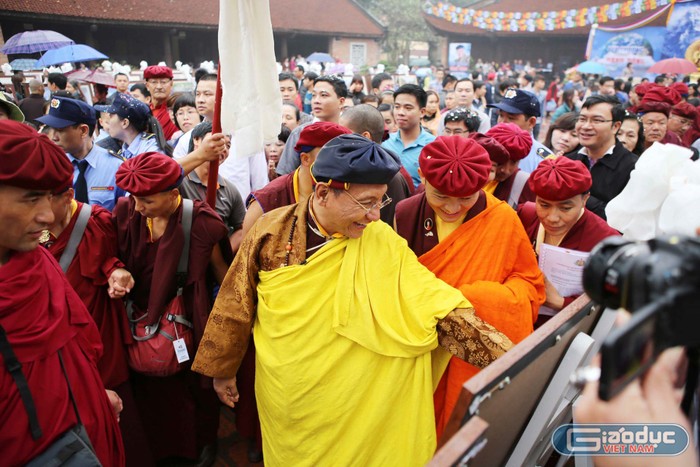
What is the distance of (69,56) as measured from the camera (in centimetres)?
952

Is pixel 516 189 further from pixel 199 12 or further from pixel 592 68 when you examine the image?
pixel 199 12

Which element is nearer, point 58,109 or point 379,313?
point 379,313

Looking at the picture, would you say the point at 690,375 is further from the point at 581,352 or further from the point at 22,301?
the point at 22,301

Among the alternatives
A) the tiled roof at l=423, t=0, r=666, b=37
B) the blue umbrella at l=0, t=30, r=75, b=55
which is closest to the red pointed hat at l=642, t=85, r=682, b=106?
the blue umbrella at l=0, t=30, r=75, b=55

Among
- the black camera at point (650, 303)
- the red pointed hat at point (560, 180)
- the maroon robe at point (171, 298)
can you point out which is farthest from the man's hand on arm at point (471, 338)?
the maroon robe at point (171, 298)

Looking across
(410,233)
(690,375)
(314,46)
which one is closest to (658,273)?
(690,375)

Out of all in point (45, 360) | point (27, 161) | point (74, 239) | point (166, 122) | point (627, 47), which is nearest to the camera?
point (27, 161)

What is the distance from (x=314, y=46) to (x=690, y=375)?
27.4 metres

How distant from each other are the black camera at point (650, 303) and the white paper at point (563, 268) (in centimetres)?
153

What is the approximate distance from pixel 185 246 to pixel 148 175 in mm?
399

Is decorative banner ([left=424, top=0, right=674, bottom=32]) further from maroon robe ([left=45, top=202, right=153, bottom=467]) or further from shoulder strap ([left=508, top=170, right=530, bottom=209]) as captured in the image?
maroon robe ([left=45, top=202, right=153, bottom=467])

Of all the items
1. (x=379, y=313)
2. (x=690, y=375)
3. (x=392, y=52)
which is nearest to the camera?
(x=690, y=375)

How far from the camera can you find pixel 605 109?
3811 mm

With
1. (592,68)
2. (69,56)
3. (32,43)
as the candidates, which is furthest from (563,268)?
(592,68)
